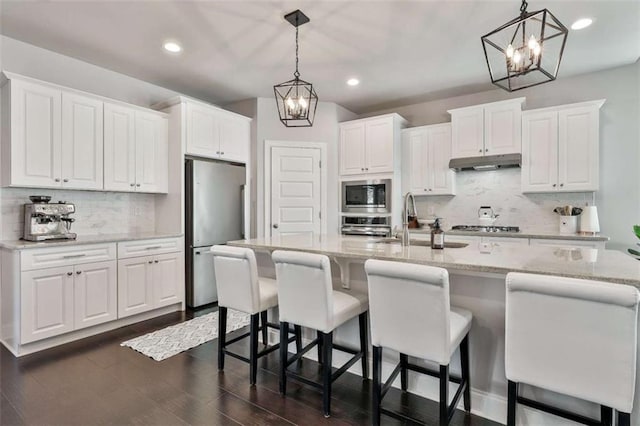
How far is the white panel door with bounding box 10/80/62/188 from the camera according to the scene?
2.81 m

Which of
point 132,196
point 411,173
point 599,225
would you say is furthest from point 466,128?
point 132,196

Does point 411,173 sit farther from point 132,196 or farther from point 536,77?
point 132,196

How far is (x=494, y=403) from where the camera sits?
184 centimetres

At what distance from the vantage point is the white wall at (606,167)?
3580mm

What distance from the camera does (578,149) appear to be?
3.60 m

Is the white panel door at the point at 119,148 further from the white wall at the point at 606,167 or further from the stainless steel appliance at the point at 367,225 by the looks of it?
the white wall at the point at 606,167

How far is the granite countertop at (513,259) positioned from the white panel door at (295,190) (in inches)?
93.0

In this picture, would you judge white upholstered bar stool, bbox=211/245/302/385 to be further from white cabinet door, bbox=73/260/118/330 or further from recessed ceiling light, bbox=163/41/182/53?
recessed ceiling light, bbox=163/41/182/53

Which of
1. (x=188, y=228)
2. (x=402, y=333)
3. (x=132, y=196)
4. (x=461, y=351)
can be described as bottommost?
(x=461, y=351)

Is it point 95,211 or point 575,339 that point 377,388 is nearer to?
point 575,339

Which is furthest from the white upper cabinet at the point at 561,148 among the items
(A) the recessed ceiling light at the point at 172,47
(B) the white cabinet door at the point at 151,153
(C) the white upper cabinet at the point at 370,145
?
(B) the white cabinet door at the point at 151,153

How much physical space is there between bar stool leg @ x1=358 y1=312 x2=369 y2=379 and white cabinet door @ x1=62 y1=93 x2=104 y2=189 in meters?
3.05

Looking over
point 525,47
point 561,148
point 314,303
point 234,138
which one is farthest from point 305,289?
point 561,148

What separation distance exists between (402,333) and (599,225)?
11.5ft
